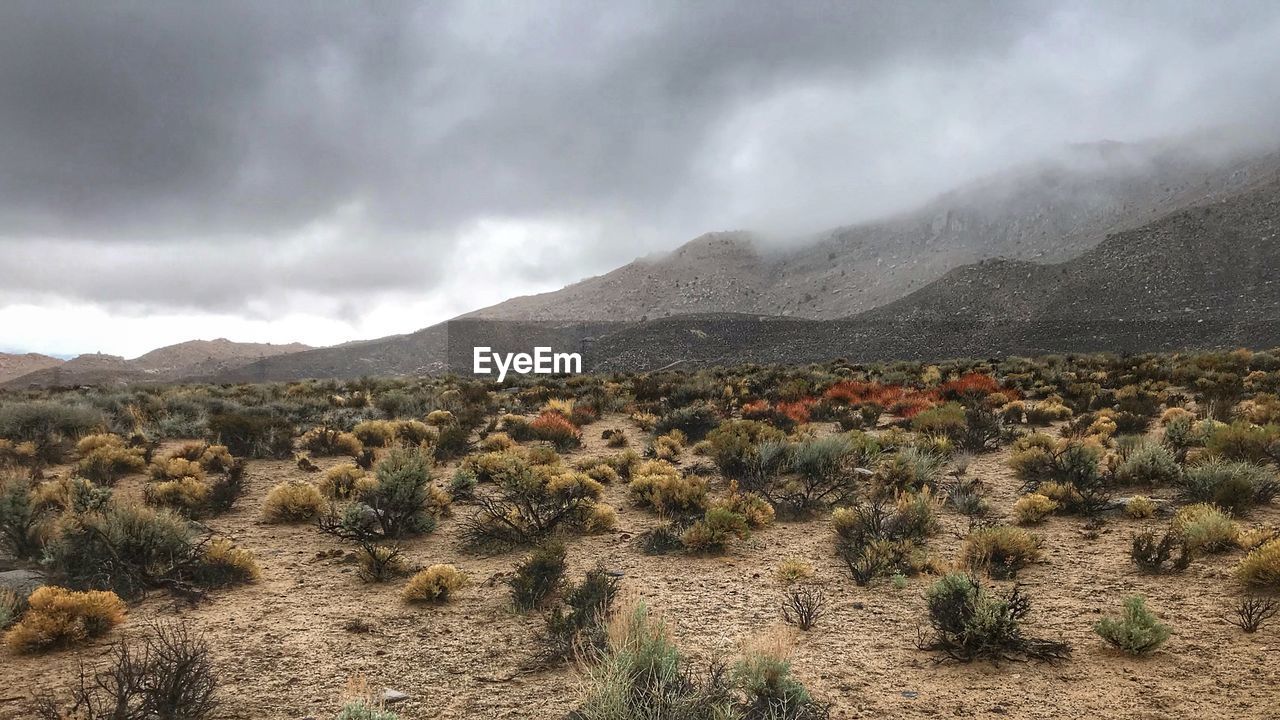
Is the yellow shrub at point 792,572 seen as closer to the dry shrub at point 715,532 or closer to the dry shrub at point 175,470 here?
the dry shrub at point 715,532

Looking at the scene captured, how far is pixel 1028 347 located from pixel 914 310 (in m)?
20.8

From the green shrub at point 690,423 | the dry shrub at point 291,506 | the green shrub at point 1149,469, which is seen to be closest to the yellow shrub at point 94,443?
the dry shrub at point 291,506

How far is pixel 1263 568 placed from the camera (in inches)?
219

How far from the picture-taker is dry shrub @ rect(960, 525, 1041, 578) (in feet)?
22.2

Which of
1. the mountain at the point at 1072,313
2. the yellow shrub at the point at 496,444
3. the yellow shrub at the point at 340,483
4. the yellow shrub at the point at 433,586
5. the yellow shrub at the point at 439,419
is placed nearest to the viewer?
the yellow shrub at the point at 433,586

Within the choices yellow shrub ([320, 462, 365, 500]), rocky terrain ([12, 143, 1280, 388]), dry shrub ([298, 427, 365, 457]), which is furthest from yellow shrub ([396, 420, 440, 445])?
rocky terrain ([12, 143, 1280, 388])

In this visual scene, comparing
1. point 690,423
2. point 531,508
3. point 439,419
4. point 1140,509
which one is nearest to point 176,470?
point 531,508

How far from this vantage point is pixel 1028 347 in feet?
146

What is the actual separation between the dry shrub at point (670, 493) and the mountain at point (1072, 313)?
41.1 meters

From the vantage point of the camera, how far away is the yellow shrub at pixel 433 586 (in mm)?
6402

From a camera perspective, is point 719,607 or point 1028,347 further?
point 1028,347

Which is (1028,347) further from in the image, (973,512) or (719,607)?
(719,607)

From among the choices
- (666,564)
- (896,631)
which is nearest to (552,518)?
(666,564)

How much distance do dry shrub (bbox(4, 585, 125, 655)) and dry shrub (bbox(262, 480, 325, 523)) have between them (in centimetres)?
348
